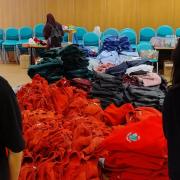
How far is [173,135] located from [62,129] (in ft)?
4.73

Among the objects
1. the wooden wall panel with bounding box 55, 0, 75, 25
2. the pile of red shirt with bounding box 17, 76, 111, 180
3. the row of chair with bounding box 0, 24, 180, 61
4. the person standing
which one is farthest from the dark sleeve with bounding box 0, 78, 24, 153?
the wooden wall panel with bounding box 55, 0, 75, 25

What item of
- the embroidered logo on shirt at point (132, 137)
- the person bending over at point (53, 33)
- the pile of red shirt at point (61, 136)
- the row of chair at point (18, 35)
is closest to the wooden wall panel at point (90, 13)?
the row of chair at point (18, 35)

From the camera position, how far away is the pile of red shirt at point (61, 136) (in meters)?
2.15

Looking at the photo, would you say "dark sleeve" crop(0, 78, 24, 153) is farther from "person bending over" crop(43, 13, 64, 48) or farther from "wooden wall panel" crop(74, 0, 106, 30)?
"wooden wall panel" crop(74, 0, 106, 30)

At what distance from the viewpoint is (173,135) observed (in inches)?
46.8

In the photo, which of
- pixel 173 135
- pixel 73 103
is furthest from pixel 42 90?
pixel 173 135

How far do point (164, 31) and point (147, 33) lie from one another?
455mm

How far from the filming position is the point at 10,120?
123 centimetres

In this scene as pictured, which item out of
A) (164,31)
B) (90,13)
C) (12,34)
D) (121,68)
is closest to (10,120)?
(121,68)

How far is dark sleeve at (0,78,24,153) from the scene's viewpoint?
3.98 feet

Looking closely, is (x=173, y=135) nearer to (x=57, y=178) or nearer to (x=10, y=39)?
(x=57, y=178)

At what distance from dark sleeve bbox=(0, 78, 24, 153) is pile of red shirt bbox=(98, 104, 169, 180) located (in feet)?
3.30

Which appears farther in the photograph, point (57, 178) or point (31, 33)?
point (31, 33)

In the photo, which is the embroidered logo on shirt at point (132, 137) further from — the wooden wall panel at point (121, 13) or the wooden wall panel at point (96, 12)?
the wooden wall panel at point (121, 13)
